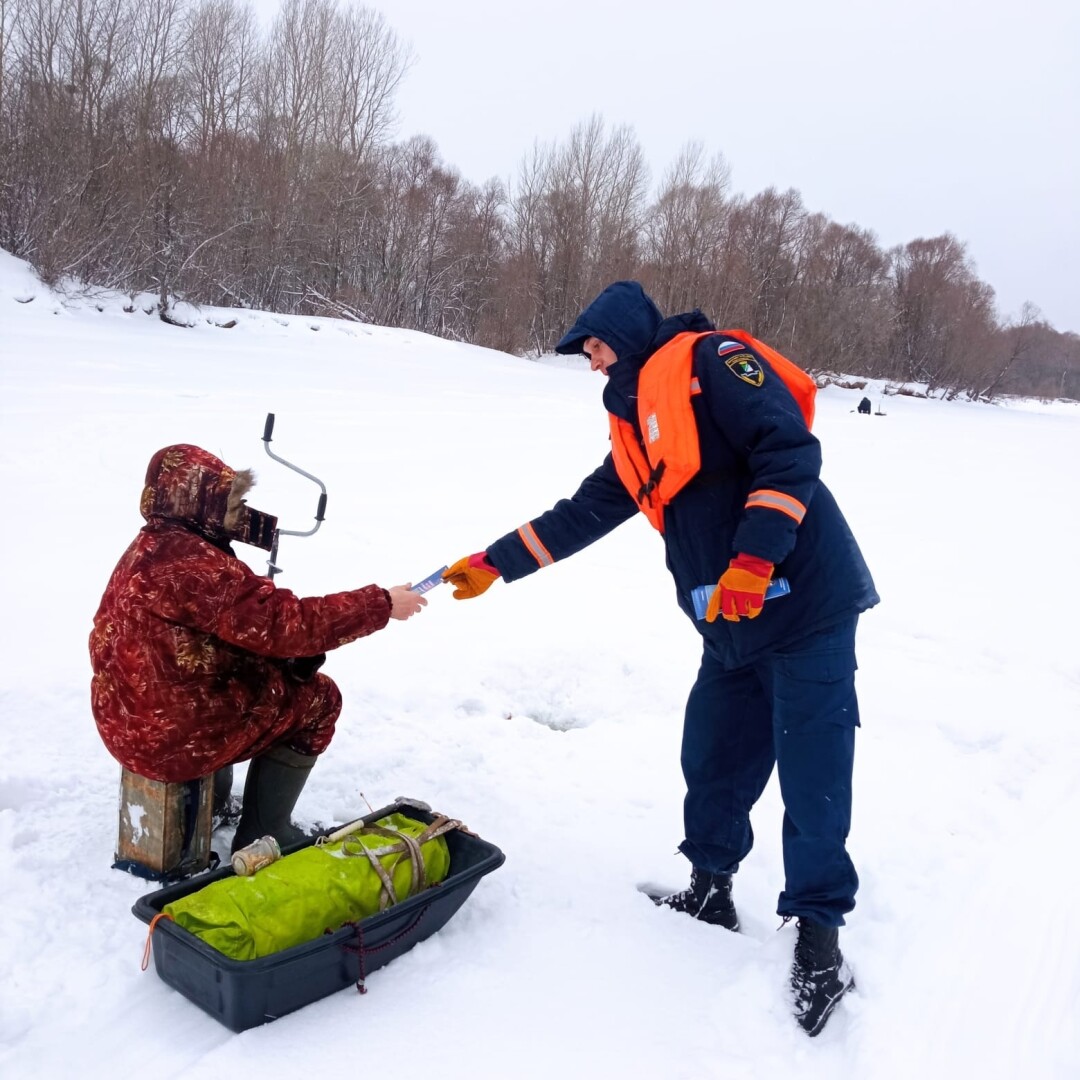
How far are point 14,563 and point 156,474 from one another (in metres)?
2.91

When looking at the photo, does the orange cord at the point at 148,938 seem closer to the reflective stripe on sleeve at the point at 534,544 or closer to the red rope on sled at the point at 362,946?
A: the red rope on sled at the point at 362,946

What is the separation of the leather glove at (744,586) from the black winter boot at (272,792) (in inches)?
50.4

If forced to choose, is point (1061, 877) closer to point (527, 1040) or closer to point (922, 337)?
point (527, 1040)

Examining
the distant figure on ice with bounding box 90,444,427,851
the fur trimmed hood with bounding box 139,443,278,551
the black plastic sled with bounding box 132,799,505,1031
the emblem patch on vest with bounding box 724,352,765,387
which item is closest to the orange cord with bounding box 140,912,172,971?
the black plastic sled with bounding box 132,799,505,1031

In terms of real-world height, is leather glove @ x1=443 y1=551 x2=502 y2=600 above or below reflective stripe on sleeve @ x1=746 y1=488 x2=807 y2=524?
below

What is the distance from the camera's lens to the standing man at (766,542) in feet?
6.78

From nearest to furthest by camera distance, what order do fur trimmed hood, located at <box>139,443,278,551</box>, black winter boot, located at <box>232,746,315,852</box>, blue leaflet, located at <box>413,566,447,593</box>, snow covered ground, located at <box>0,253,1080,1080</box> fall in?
1. snow covered ground, located at <box>0,253,1080,1080</box>
2. fur trimmed hood, located at <box>139,443,278,551</box>
3. black winter boot, located at <box>232,746,315,852</box>
4. blue leaflet, located at <box>413,566,447,593</box>

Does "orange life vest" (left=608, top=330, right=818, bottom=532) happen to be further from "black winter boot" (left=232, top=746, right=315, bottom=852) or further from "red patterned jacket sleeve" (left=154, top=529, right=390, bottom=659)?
"black winter boot" (left=232, top=746, right=315, bottom=852)

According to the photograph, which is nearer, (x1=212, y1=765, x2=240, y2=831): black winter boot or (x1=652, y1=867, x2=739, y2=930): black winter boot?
(x1=652, y1=867, x2=739, y2=930): black winter boot

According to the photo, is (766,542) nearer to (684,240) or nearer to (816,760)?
(816,760)

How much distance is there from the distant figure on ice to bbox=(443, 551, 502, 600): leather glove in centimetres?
45

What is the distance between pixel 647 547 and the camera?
6809 millimetres

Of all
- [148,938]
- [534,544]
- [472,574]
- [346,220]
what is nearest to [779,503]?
[534,544]

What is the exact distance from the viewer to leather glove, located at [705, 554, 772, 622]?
2.04 meters
